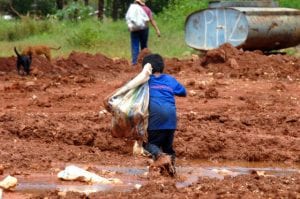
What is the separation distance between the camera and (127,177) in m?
8.87

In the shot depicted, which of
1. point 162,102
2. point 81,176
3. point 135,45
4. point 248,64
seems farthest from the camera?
point 135,45

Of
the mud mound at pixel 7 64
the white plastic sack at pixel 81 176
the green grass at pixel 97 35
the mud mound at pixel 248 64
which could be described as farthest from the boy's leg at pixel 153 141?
the green grass at pixel 97 35

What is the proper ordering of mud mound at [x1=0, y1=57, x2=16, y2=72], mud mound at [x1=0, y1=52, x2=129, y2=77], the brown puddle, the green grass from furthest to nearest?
the green grass
mud mound at [x1=0, y1=57, x2=16, y2=72]
mud mound at [x1=0, y1=52, x2=129, y2=77]
the brown puddle

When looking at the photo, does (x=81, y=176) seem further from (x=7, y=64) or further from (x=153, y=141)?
(x=7, y=64)

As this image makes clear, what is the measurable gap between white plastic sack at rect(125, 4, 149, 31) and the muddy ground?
0.99 metres

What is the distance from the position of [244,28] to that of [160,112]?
13.8 metres

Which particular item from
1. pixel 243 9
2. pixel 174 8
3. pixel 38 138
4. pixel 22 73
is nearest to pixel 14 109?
pixel 38 138

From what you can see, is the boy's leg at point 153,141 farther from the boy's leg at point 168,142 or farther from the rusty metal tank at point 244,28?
the rusty metal tank at point 244,28

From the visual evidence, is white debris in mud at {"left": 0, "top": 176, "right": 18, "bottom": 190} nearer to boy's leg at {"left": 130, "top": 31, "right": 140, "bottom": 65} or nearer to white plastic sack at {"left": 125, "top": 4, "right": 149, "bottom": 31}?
white plastic sack at {"left": 125, "top": 4, "right": 149, "bottom": 31}

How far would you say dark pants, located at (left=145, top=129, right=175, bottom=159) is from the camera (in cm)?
893

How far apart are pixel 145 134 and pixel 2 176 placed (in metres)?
1.50

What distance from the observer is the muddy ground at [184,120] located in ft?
25.7

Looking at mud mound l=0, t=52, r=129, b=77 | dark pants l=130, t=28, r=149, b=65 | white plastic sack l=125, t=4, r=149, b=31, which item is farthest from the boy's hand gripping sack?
dark pants l=130, t=28, r=149, b=65

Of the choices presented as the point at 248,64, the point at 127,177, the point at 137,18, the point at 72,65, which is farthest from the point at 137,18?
the point at 127,177
